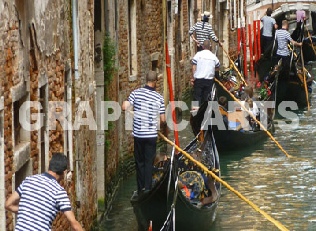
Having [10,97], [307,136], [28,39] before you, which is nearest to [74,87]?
[28,39]

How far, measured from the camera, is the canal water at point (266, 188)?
8.16m

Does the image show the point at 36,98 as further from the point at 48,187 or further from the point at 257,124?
the point at 257,124

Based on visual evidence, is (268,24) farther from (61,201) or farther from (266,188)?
(61,201)

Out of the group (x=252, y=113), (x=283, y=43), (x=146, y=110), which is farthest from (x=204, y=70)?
(x=283, y=43)

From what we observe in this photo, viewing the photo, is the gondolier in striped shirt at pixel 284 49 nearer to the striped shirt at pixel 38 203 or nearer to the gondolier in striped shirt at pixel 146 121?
the gondolier in striped shirt at pixel 146 121

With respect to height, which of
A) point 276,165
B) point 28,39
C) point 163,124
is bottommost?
point 276,165

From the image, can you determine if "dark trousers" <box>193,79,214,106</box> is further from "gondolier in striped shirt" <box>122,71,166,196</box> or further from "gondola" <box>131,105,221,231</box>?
"gondolier in striped shirt" <box>122,71,166,196</box>

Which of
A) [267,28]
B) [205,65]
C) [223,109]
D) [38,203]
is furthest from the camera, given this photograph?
[267,28]

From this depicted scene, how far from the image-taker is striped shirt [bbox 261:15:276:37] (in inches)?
647

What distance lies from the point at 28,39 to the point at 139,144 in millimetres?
2038

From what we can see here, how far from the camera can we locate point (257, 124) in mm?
11789

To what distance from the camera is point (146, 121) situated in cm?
722

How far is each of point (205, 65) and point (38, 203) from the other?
20.4ft

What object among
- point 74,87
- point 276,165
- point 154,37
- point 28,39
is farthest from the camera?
point 154,37
